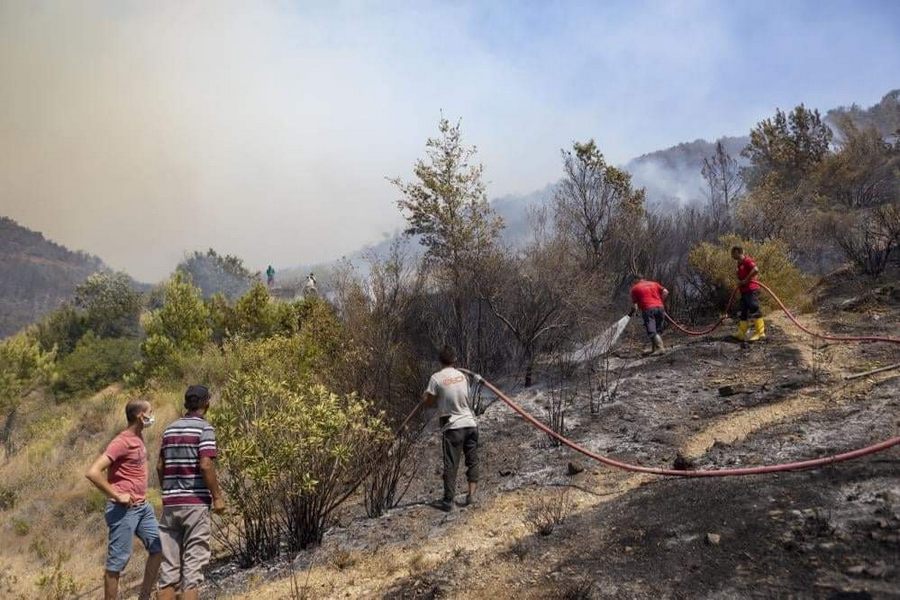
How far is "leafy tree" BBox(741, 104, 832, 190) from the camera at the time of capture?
85.5 feet

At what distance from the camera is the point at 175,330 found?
2050 centimetres

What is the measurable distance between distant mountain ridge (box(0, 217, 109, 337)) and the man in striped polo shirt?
84788 mm

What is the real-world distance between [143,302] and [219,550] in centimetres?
3097

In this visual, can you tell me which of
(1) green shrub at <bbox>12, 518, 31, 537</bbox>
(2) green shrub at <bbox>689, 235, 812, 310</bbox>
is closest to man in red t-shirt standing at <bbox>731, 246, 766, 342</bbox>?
(2) green shrub at <bbox>689, 235, 812, 310</bbox>

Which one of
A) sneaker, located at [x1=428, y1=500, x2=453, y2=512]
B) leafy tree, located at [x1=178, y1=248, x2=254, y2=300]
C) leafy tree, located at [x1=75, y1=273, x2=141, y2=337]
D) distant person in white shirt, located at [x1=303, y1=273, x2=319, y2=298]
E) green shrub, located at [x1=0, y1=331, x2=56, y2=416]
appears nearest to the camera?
sneaker, located at [x1=428, y1=500, x2=453, y2=512]

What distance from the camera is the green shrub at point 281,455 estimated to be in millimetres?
5070

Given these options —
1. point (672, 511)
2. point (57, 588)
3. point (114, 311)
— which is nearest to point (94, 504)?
point (57, 588)

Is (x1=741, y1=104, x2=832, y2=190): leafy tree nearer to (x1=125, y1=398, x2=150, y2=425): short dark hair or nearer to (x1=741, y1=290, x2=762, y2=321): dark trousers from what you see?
(x1=741, y1=290, x2=762, y2=321): dark trousers

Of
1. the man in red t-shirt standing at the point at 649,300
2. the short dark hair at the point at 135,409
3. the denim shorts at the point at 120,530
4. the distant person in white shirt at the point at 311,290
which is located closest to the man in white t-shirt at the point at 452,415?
the short dark hair at the point at 135,409

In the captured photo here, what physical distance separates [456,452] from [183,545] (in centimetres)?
244

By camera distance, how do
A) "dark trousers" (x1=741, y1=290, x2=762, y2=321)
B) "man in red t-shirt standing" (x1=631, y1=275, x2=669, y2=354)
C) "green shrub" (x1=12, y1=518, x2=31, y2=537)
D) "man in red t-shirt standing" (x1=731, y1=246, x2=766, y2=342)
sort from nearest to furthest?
"man in red t-shirt standing" (x1=731, y1=246, x2=766, y2=342) < "dark trousers" (x1=741, y1=290, x2=762, y2=321) < "man in red t-shirt standing" (x1=631, y1=275, x2=669, y2=354) < "green shrub" (x1=12, y1=518, x2=31, y2=537)

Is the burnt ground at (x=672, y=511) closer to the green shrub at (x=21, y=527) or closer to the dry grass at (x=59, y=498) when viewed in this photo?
the dry grass at (x=59, y=498)

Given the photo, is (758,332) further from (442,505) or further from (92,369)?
(92,369)

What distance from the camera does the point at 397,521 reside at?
5.71 metres
